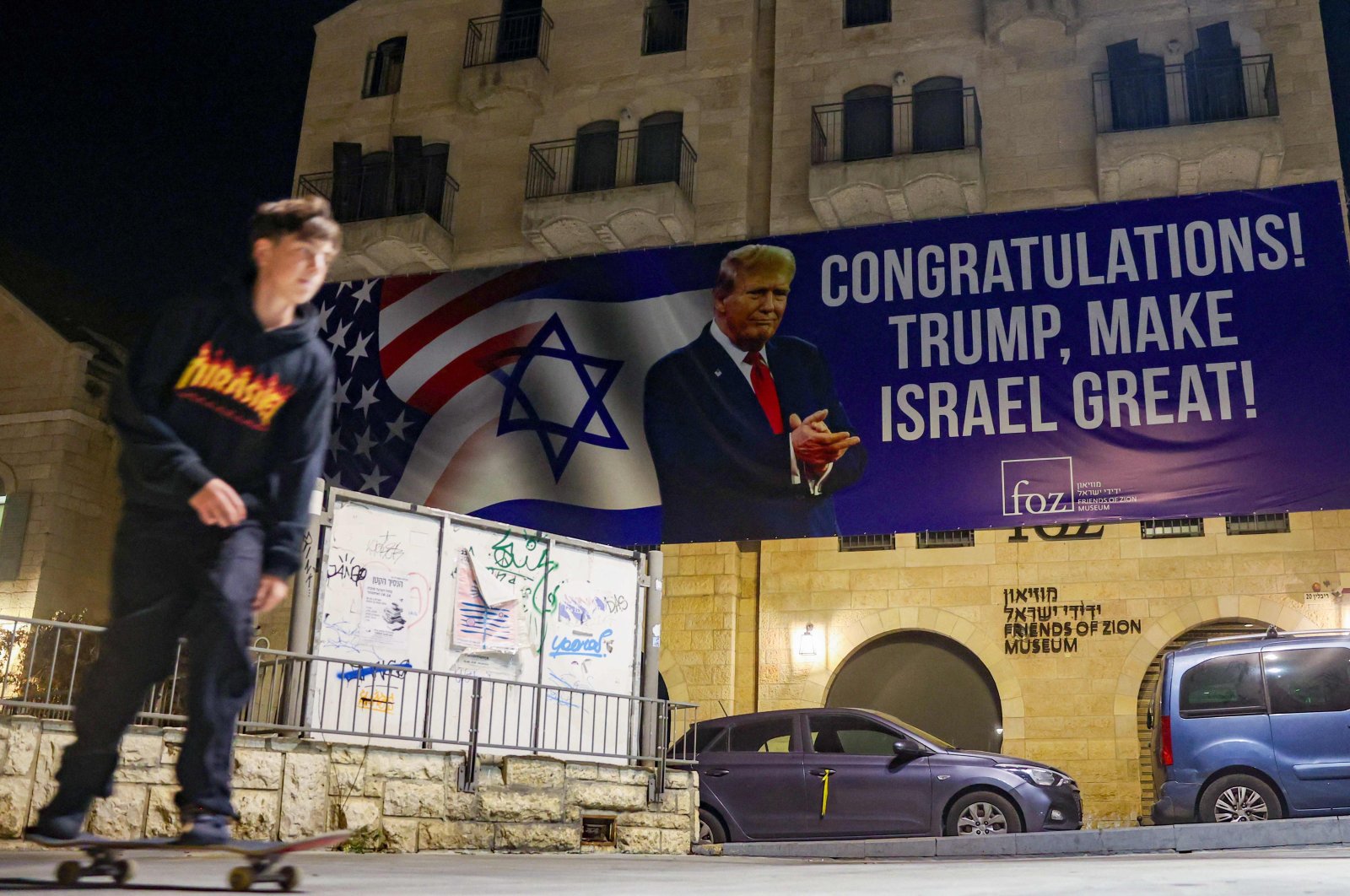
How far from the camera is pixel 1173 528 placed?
18656mm

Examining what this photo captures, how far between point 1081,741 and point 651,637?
842 centimetres

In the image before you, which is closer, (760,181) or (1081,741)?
(1081,741)

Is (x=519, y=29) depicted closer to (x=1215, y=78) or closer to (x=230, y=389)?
(x=1215, y=78)

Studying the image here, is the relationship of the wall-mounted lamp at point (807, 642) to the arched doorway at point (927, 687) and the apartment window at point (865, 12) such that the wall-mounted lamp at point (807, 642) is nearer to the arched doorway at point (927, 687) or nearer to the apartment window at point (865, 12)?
the arched doorway at point (927, 687)

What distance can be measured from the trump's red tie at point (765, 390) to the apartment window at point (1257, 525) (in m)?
7.46

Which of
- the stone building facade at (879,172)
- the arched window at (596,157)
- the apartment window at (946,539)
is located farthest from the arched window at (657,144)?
the apartment window at (946,539)

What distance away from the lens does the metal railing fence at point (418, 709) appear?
9508 mm

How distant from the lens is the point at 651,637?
12.8 metres

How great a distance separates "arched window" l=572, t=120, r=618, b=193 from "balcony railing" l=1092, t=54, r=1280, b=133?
791 cm

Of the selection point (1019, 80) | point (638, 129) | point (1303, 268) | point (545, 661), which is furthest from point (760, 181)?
point (545, 661)

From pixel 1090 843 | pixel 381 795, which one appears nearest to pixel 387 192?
pixel 381 795

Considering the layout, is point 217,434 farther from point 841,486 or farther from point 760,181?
point 760,181

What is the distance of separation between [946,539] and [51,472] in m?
15.7

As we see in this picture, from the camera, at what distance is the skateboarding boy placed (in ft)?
12.5
